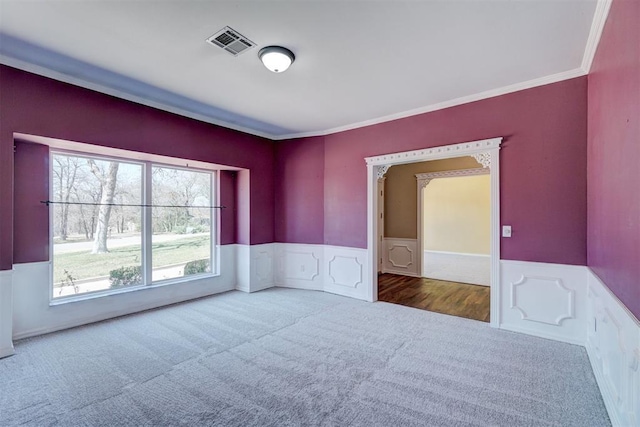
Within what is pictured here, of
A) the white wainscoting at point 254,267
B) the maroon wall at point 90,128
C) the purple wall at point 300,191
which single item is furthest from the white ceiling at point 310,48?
the white wainscoting at point 254,267

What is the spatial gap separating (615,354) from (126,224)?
486 centimetres

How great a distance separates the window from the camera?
3311 mm

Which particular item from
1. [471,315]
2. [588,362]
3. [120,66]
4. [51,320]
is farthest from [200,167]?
[588,362]

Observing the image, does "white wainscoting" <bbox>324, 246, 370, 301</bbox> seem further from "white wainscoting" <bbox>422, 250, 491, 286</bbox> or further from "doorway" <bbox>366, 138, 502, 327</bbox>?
"white wainscoting" <bbox>422, 250, 491, 286</bbox>

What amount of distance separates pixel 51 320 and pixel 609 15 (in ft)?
18.1

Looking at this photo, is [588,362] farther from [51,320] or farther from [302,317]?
[51,320]

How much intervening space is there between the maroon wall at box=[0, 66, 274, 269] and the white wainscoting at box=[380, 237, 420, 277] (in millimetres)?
3165

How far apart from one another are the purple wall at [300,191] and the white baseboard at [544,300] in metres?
2.69

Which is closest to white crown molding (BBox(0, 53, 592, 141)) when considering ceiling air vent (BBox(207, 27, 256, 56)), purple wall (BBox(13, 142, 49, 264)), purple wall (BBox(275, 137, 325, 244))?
purple wall (BBox(275, 137, 325, 244))

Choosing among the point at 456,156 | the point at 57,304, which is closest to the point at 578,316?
the point at 456,156

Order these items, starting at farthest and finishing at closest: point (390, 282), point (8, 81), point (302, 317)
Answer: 1. point (390, 282)
2. point (302, 317)
3. point (8, 81)

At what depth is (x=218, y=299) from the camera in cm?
429

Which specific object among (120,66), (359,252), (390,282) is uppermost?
(120,66)

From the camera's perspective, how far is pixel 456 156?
3.52 meters
